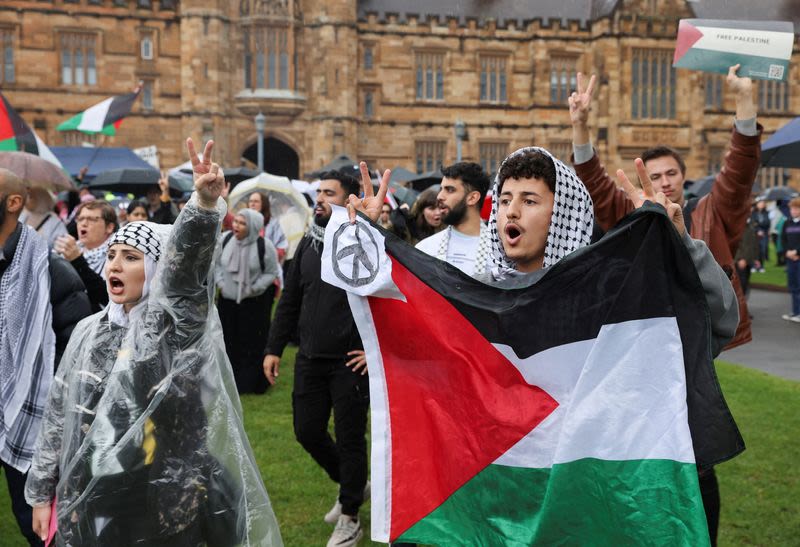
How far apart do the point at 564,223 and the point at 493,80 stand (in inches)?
1407

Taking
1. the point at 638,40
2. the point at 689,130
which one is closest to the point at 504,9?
the point at 638,40

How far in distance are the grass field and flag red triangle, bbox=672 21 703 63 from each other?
2677 mm

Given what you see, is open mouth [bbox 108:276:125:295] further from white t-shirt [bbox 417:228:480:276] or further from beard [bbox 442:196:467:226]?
beard [bbox 442:196:467:226]

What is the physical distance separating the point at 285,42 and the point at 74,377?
108ft

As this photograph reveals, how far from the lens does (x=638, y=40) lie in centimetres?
3762

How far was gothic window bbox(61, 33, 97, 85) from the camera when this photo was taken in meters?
Result: 33.7

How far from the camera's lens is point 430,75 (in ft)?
121

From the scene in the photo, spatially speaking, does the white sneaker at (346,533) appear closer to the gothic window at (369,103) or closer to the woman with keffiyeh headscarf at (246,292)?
the woman with keffiyeh headscarf at (246,292)

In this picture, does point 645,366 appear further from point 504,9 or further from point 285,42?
point 504,9

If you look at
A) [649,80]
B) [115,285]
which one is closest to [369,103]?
[649,80]

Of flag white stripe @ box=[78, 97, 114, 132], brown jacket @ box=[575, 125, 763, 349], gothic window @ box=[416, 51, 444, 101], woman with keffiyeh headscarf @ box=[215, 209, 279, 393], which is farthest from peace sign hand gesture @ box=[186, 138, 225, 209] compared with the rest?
gothic window @ box=[416, 51, 444, 101]

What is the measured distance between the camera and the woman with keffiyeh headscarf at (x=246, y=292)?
8.62 m

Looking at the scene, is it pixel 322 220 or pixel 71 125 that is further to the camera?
pixel 71 125

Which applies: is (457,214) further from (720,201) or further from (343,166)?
(343,166)
